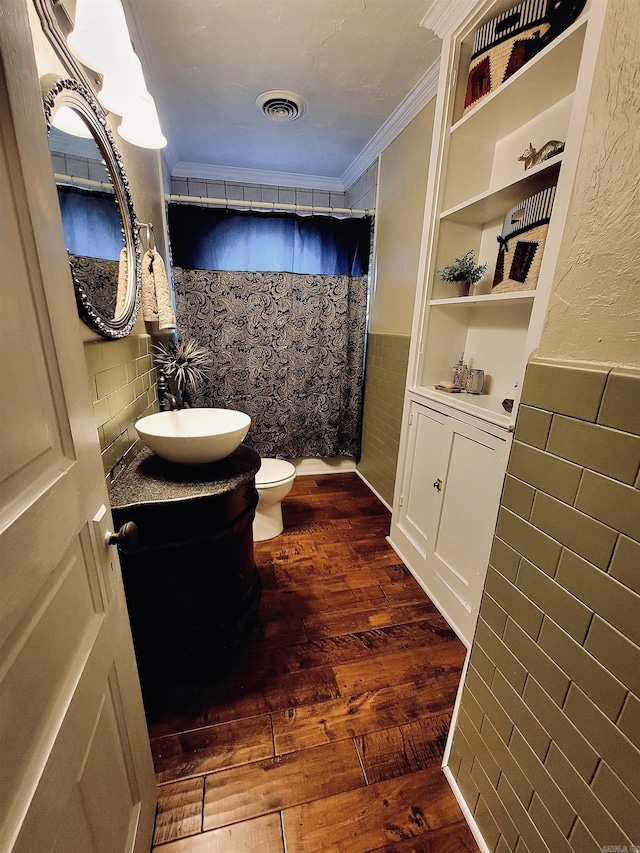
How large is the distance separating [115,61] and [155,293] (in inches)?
32.0

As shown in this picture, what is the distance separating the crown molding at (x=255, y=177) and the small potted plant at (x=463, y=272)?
75.8 inches

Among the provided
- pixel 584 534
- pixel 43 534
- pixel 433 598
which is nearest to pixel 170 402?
pixel 43 534

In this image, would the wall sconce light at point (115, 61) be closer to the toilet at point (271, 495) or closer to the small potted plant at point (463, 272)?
the small potted plant at point (463, 272)

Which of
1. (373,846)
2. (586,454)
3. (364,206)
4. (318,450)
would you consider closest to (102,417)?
(586,454)

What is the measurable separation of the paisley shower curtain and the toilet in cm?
62

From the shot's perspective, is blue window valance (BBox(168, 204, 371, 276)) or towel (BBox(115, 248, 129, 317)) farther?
blue window valance (BBox(168, 204, 371, 276))

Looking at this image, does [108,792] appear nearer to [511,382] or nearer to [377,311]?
[511,382]

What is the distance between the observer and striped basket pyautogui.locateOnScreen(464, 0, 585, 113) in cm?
106

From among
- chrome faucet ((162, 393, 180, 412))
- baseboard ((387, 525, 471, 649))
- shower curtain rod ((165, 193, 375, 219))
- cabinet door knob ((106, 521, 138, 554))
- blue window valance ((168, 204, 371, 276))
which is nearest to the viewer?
cabinet door knob ((106, 521, 138, 554))

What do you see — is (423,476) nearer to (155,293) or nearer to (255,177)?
(155,293)

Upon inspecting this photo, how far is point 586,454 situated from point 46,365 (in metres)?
0.90

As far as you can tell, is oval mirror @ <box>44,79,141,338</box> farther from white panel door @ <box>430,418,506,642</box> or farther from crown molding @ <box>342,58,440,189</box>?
crown molding @ <box>342,58,440,189</box>

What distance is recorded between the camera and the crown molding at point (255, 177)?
268 centimetres

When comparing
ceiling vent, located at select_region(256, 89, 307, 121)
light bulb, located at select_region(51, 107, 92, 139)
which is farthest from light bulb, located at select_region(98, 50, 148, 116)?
ceiling vent, located at select_region(256, 89, 307, 121)
